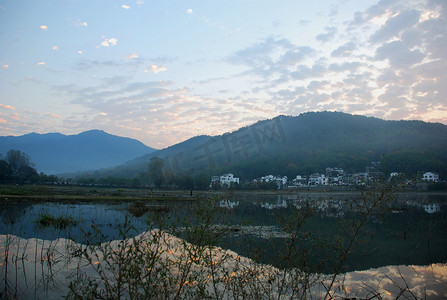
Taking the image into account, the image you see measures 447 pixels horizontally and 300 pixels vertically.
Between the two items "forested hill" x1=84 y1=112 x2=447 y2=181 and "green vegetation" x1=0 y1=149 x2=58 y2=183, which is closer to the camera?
"green vegetation" x1=0 y1=149 x2=58 y2=183

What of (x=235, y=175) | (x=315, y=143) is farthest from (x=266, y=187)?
(x=315, y=143)

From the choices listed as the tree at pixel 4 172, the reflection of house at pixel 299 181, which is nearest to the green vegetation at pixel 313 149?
the reflection of house at pixel 299 181

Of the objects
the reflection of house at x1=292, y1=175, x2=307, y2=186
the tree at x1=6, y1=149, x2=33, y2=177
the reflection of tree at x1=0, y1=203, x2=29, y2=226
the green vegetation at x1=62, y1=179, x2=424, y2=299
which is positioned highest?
the tree at x1=6, y1=149, x2=33, y2=177

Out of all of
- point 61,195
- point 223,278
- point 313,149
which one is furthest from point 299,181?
point 223,278

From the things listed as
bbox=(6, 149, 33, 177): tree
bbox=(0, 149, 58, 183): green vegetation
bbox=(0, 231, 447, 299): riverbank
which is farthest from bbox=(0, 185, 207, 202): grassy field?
bbox=(6, 149, 33, 177): tree

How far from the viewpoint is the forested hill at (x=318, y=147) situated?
88500 millimetres

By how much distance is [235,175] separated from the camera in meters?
110

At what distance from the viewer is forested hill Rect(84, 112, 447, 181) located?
290ft

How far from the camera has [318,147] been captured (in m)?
119

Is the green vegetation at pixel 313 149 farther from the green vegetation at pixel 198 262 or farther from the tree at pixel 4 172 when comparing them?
the green vegetation at pixel 198 262

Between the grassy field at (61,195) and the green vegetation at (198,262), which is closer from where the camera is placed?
the green vegetation at (198,262)

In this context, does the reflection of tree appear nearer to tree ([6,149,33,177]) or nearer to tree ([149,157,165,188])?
→ tree ([149,157,165,188])

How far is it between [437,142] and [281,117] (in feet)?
237

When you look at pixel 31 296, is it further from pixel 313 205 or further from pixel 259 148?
pixel 259 148
